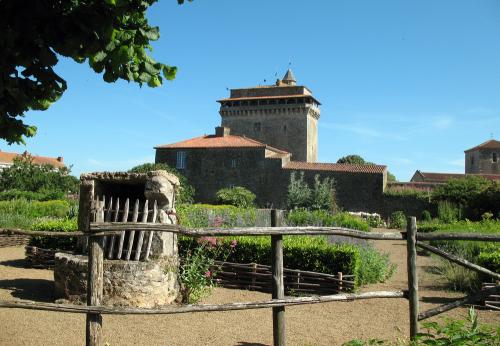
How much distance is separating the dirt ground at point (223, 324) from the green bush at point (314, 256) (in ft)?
2.88

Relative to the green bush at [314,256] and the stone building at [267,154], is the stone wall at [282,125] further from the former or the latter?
the green bush at [314,256]

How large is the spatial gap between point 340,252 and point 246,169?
27228 millimetres

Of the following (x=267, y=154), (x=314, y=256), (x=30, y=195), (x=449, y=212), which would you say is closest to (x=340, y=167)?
(x=267, y=154)

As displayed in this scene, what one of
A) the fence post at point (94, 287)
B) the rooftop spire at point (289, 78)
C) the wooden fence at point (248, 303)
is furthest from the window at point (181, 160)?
the fence post at point (94, 287)

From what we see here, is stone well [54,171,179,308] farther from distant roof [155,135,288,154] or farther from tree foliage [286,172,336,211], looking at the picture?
distant roof [155,135,288,154]

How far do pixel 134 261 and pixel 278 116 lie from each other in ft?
122

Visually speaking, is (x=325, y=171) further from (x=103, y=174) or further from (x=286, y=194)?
(x=103, y=174)

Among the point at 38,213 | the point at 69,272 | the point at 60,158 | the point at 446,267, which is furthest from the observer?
the point at 60,158

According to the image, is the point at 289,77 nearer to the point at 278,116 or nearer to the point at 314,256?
the point at 278,116

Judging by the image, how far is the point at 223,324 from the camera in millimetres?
6246

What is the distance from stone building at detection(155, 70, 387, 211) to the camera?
106 feet

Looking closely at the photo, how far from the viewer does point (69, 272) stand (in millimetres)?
6926

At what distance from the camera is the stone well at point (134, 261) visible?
6.71 meters

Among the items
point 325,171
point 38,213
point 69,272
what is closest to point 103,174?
point 69,272
